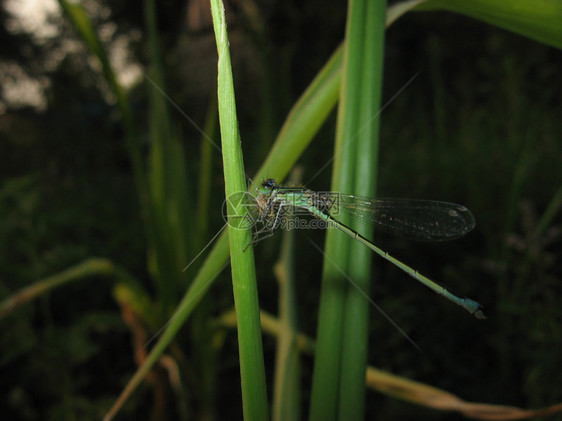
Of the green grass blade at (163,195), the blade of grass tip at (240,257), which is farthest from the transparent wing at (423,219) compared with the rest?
the green grass blade at (163,195)

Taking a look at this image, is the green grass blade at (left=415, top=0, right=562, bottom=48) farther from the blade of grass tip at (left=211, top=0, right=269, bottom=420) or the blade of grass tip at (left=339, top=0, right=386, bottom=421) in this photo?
the blade of grass tip at (left=211, top=0, right=269, bottom=420)

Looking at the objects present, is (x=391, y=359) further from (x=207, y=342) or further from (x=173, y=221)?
→ (x=173, y=221)

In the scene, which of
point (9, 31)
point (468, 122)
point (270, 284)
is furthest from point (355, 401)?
point (9, 31)

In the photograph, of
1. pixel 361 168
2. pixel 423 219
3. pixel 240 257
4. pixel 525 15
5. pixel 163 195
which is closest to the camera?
pixel 240 257

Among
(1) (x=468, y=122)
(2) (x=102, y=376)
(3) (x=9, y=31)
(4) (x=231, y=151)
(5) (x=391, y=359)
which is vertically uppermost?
(3) (x=9, y=31)

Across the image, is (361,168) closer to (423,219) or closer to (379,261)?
(423,219)

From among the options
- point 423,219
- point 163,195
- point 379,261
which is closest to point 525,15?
point 423,219
